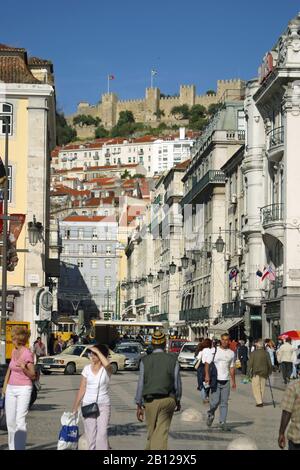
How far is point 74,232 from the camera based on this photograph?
550 feet

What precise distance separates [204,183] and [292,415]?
73.2 metres

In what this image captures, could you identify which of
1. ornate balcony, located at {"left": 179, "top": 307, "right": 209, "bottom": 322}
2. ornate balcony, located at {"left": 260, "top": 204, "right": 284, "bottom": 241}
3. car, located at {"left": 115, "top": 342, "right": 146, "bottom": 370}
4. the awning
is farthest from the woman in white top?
ornate balcony, located at {"left": 179, "top": 307, "right": 209, "bottom": 322}

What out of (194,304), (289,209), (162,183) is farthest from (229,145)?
(162,183)

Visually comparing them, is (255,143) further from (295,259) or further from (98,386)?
(98,386)

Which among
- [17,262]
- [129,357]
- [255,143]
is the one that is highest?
A: [255,143]

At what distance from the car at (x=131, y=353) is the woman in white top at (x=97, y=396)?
38.1 meters

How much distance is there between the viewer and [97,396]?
14148 millimetres

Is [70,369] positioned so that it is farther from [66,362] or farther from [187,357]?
[187,357]

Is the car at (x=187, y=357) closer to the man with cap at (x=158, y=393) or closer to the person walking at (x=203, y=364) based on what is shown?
the person walking at (x=203, y=364)

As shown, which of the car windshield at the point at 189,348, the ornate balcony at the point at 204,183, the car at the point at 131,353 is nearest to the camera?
the car at the point at 131,353

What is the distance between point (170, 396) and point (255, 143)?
44181 mm

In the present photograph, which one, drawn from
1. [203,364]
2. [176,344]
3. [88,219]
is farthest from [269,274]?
[88,219]

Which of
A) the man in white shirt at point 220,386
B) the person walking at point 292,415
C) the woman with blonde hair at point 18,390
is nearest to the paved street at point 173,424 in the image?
the man in white shirt at point 220,386

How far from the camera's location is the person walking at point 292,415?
34.4ft
